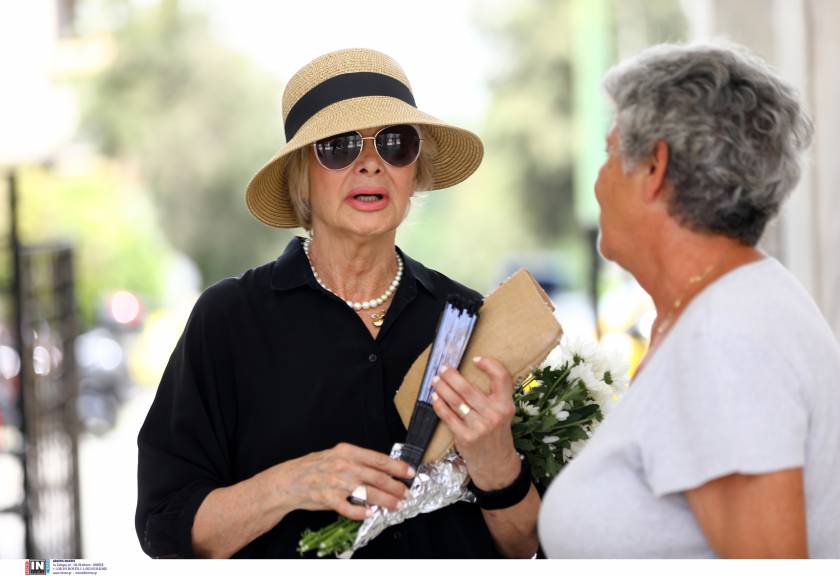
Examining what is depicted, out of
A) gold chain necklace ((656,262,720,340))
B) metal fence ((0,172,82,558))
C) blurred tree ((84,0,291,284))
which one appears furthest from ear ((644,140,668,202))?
blurred tree ((84,0,291,284))

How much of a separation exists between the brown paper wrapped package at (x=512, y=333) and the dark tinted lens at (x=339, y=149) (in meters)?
0.53

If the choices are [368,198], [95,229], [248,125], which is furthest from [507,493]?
[248,125]

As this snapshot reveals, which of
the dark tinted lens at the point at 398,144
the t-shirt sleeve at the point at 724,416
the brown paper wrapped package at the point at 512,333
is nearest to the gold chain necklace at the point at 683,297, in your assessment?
the t-shirt sleeve at the point at 724,416

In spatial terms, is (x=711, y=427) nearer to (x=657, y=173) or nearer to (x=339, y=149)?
(x=657, y=173)

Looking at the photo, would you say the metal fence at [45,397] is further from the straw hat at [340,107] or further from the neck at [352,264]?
the neck at [352,264]

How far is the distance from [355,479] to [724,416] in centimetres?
77

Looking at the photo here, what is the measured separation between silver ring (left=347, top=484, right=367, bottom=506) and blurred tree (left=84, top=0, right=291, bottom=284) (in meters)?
31.4

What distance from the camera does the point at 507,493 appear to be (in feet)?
7.36

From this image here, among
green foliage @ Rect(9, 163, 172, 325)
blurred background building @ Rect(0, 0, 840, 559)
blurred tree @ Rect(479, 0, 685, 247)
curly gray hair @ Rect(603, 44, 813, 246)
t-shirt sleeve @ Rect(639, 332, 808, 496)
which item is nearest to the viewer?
t-shirt sleeve @ Rect(639, 332, 808, 496)

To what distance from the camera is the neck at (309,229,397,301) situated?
2.53m

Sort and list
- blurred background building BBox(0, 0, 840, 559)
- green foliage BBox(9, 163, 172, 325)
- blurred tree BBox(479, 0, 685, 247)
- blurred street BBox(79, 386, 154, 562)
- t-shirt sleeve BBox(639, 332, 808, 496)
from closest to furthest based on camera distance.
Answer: t-shirt sleeve BBox(639, 332, 808, 496) → blurred street BBox(79, 386, 154, 562) → green foliage BBox(9, 163, 172, 325) → blurred background building BBox(0, 0, 840, 559) → blurred tree BBox(479, 0, 685, 247)

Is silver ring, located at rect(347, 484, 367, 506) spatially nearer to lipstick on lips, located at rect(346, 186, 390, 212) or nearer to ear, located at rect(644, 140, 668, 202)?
lipstick on lips, located at rect(346, 186, 390, 212)

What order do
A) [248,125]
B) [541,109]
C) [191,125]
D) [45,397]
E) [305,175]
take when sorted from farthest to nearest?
[541,109] → [248,125] → [191,125] → [45,397] → [305,175]

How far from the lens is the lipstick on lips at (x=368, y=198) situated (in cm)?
245
